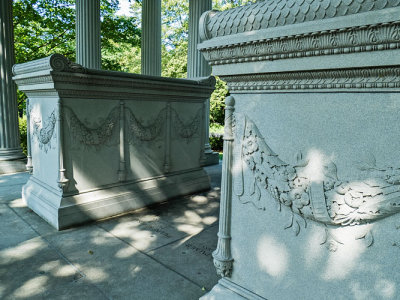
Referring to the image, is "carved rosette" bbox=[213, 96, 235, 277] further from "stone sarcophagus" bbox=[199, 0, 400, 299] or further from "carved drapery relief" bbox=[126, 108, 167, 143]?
"carved drapery relief" bbox=[126, 108, 167, 143]

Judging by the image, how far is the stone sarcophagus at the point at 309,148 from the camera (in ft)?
6.18

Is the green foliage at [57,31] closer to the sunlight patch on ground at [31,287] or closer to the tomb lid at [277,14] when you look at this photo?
the sunlight patch on ground at [31,287]

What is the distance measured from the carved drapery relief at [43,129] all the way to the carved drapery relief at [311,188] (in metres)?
4.00

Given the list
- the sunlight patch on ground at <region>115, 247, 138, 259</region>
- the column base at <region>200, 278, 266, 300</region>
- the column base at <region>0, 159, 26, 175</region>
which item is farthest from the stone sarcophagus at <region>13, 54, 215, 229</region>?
the column base at <region>200, 278, 266, 300</region>

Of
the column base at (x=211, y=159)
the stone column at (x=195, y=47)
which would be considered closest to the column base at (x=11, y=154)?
the column base at (x=211, y=159)

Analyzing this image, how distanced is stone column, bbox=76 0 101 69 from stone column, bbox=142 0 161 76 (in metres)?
2.24

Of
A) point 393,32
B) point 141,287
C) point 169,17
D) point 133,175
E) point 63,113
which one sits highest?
point 169,17

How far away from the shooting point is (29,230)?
5.03m

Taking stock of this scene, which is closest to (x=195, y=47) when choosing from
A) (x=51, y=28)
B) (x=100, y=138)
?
(x=100, y=138)

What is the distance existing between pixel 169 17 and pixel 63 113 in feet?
91.7

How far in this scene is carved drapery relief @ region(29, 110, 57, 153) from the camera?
5.43 meters

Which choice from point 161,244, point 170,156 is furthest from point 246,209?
point 170,156

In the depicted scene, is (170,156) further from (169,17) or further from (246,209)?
(169,17)

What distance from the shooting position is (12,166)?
897 cm
